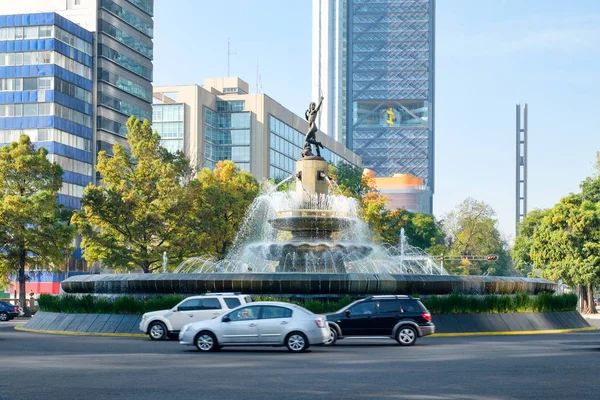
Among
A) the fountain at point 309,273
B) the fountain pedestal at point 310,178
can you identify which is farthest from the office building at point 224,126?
Answer: the fountain pedestal at point 310,178

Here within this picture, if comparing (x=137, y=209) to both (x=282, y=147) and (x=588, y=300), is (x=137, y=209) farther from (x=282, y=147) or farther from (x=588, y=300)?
(x=282, y=147)

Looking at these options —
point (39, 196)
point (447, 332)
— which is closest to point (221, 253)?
point (39, 196)

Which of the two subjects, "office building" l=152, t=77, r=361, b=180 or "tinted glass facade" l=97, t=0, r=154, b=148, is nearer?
"tinted glass facade" l=97, t=0, r=154, b=148

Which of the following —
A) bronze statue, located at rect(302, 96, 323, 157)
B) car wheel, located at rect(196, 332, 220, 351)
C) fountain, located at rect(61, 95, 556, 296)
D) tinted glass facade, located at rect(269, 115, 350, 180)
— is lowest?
car wheel, located at rect(196, 332, 220, 351)

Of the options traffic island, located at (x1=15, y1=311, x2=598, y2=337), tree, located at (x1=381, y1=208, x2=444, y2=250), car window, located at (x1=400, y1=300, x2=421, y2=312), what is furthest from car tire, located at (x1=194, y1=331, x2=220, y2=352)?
tree, located at (x1=381, y1=208, x2=444, y2=250)

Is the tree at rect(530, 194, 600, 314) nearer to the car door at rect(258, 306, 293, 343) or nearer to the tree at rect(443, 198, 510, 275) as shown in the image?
the tree at rect(443, 198, 510, 275)

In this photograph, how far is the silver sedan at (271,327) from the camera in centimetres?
2439

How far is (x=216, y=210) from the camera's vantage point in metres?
64.2

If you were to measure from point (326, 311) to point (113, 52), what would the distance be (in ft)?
281

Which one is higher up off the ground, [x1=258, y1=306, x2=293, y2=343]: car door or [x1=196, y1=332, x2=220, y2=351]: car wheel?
[x1=258, y1=306, x2=293, y2=343]: car door

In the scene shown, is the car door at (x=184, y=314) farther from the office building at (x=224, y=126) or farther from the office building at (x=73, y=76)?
the office building at (x=224, y=126)

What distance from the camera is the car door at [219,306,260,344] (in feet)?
80.4

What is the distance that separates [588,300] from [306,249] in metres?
49.7

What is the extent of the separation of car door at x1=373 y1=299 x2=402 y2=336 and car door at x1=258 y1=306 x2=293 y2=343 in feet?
13.3
